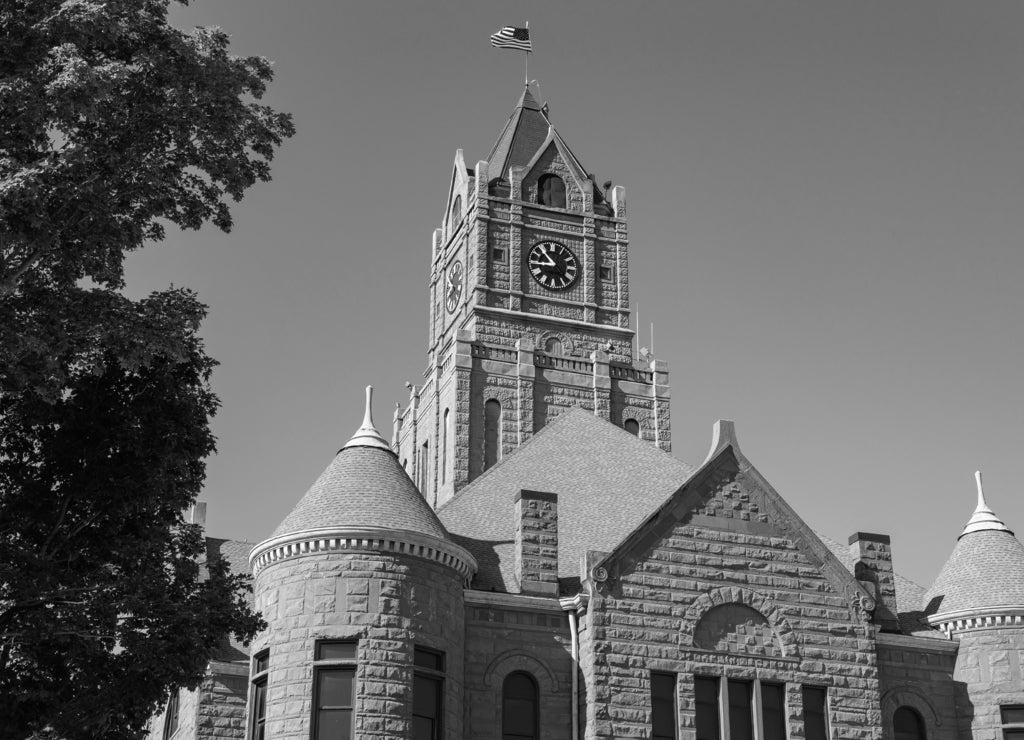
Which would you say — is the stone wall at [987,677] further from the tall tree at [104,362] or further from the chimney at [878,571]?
the tall tree at [104,362]

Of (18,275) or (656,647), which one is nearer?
(18,275)

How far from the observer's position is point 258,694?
2684 centimetres

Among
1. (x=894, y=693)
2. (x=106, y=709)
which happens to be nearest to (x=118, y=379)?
(x=106, y=709)

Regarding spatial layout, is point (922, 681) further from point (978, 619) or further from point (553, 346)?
point (553, 346)

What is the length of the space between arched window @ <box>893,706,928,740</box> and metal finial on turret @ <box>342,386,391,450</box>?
40.9 feet

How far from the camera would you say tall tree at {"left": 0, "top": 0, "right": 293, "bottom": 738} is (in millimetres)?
18703

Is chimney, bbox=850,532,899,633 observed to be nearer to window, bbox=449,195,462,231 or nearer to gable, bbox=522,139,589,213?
gable, bbox=522,139,589,213

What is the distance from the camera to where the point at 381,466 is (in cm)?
2802

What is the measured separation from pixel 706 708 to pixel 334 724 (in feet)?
24.6

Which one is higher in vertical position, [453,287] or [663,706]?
[453,287]

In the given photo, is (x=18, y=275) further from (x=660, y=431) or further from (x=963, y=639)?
(x=660, y=431)

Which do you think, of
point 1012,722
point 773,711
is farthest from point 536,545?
point 1012,722

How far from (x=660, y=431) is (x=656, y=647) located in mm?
26410

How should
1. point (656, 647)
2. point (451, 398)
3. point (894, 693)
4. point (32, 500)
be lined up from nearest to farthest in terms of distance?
point (32, 500) < point (656, 647) < point (894, 693) < point (451, 398)
